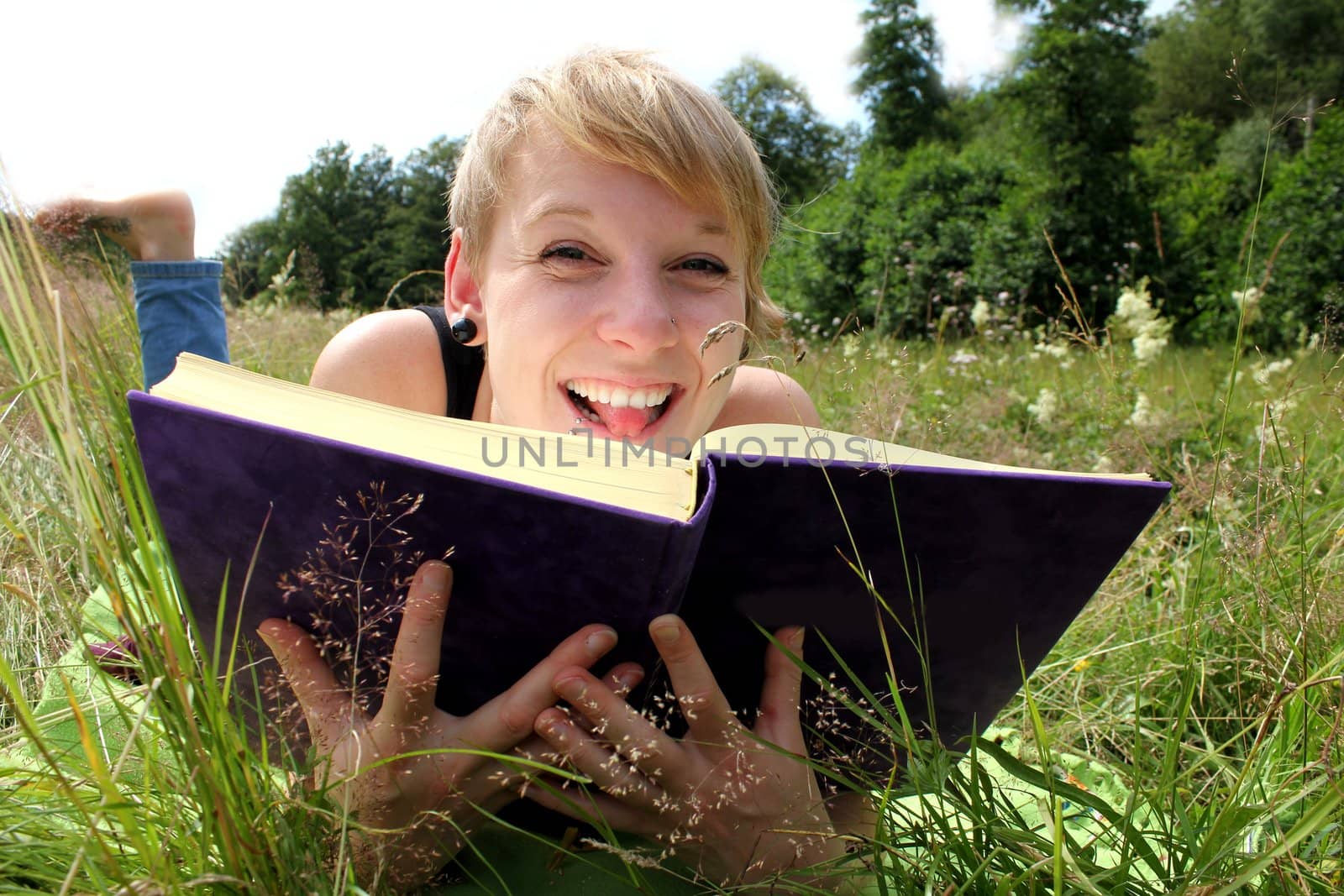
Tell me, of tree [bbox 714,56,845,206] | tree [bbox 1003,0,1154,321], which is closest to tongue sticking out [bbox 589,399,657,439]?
tree [bbox 1003,0,1154,321]

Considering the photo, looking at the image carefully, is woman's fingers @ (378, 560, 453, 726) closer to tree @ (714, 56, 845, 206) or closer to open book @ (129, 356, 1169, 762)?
open book @ (129, 356, 1169, 762)

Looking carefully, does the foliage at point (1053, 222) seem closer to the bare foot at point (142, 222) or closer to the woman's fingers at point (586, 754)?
the bare foot at point (142, 222)

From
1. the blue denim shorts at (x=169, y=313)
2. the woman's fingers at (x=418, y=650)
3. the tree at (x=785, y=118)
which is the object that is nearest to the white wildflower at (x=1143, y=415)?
the woman's fingers at (x=418, y=650)

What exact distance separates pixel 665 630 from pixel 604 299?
75cm

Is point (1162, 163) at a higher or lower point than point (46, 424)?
higher

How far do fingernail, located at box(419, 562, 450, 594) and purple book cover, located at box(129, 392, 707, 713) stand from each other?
0.01 m

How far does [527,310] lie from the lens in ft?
5.07

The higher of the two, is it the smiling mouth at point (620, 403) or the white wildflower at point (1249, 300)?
the white wildflower at point (1249, 300)

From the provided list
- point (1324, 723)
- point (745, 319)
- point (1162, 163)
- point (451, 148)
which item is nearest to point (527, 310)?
point (745, 319)

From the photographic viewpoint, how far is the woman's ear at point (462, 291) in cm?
191

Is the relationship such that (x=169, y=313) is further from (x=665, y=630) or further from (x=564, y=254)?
(x=665, y=630)

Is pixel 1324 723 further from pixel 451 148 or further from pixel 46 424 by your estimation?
pixel 451 148

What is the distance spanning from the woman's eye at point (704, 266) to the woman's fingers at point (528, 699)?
2.88 ft

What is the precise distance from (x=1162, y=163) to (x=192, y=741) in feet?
74.7
